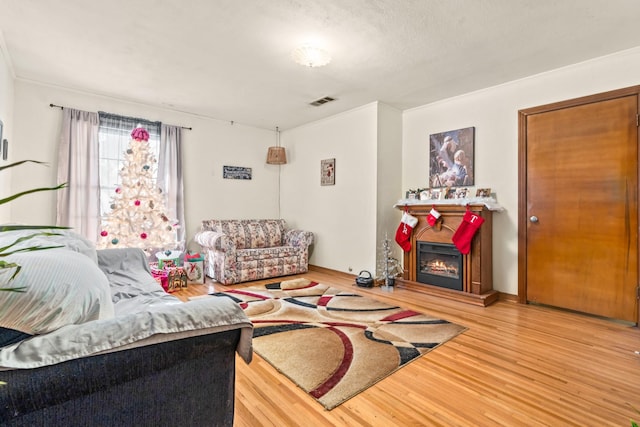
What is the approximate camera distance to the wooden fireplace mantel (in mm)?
3695

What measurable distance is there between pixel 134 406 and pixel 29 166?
433 cm

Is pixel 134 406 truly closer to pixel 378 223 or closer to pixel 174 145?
pixel 378 223

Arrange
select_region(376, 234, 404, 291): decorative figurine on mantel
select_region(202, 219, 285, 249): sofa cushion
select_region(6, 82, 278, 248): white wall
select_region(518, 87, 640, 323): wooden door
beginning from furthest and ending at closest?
select_region(202, 219, 285, 249): sofa cushion < select_region(376, 234, 404, 291): decorative figurine on mantel < select_region(6, 82, 278, 248): white wall < select_region(518, 87, 640, 323): wooden door

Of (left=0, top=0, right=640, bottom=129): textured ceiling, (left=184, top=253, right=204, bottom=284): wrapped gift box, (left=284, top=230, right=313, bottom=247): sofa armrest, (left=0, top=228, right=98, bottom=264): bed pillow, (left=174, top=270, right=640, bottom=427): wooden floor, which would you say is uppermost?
(left=0, top=0, right=640, bottom=129): textured ceiling

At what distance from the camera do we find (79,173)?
13.8 ft

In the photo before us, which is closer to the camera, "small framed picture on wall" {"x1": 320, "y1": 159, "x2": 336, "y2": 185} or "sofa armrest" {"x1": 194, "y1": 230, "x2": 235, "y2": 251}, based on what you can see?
"sofa armrest" {"x1": 194, "y1": 230, "x2": 235, "y2": 251}

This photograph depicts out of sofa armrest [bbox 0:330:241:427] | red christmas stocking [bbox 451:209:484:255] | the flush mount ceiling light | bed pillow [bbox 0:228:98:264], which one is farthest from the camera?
red christmas stocking [bbox 451:209:484:255]

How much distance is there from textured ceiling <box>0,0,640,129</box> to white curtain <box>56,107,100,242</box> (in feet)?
1.18

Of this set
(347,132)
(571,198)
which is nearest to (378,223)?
(347,132)

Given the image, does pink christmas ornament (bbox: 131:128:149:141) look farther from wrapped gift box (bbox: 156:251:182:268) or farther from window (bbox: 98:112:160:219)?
wrapped gift box (bbox: 156:251:182:268)

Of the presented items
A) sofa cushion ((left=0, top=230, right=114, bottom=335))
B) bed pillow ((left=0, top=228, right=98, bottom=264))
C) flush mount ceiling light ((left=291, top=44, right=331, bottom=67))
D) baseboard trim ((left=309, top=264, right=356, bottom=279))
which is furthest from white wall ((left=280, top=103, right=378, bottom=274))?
sofa cushion ((left=0, top=230, right=114, bottom=335))

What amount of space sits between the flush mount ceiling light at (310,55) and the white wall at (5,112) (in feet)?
8.93

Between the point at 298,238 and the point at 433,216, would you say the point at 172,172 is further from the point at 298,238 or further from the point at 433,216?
the point at 433,216

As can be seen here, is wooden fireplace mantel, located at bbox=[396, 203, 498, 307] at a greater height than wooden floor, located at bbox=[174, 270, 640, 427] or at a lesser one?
greater
